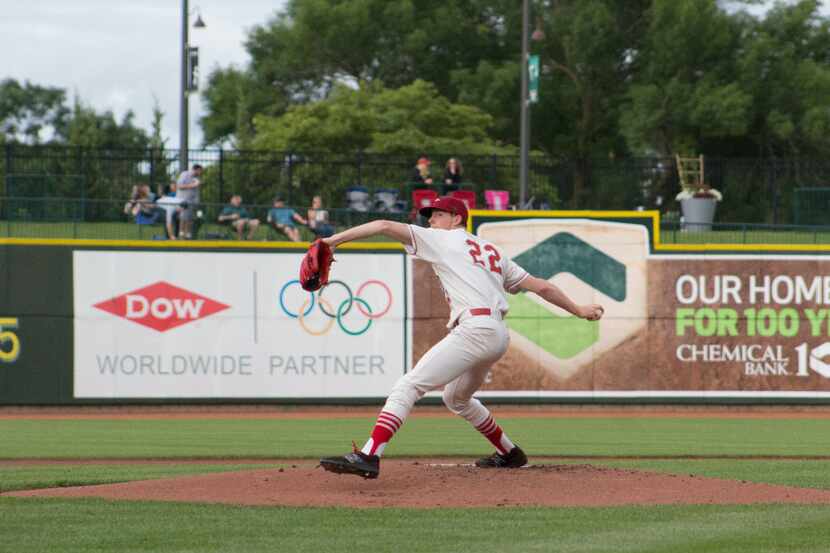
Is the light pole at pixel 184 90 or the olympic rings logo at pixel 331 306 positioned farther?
the light pole at pixel 184 90

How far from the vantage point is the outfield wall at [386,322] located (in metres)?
21.1

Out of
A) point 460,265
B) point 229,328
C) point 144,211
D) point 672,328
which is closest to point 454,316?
point 460,265

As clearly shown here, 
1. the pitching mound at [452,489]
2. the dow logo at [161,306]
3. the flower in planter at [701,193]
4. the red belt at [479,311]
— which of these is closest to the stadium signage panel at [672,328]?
the dow logo at [161,306]

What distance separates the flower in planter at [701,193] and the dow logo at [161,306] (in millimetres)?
13564

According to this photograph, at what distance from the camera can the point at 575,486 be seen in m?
9.12

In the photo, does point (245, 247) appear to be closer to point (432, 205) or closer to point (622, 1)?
point (432, 205)

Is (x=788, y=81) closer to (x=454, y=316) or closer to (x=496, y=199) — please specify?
(x=496, y=199)

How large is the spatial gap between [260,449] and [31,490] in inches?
202

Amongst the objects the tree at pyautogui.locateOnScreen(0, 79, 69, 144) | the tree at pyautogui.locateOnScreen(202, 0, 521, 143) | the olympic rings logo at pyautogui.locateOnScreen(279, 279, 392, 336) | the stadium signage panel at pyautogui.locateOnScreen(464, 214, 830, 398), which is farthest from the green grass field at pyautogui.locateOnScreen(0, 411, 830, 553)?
the tree at pyautogui.locateOnScreen(0, 79, 69, 144)

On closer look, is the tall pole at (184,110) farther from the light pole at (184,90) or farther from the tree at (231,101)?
the tree at (231,101)

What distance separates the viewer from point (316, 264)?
8.71 meters

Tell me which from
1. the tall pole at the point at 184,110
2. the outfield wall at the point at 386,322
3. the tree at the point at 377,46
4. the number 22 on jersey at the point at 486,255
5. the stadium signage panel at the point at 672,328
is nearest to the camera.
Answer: the number 22 on jersey at the point at 486,255

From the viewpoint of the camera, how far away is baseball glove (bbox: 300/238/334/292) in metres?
8.71

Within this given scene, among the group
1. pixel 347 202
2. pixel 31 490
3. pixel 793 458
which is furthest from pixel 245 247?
pixel 31 490
